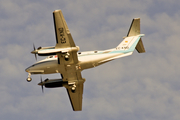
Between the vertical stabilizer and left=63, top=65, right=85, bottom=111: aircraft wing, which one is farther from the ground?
the vertical stabilizer

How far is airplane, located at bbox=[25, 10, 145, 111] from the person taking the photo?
41884 millimetres

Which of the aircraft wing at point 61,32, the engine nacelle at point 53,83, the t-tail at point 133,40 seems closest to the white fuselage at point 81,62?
the t-tail at point 133,40

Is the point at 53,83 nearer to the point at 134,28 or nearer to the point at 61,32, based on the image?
the point at 61,32

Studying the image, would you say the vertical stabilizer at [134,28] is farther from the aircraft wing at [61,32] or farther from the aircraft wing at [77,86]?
the aircraft wing at [61,32]

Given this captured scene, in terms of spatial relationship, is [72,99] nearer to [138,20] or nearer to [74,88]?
[74,88]

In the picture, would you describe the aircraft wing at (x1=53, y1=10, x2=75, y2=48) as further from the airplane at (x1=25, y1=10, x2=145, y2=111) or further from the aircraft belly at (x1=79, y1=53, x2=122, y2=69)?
the aircraft belly at (x1=79, y1=53, x2=122, y2=69)

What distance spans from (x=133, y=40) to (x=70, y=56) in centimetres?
977

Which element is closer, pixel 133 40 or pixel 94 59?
pixel 94 59

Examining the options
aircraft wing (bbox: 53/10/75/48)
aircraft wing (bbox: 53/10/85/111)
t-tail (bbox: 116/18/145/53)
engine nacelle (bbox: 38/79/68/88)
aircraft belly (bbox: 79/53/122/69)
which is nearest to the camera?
aircraft wing (bbox: 53/10/75/48)

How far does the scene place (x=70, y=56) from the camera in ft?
143

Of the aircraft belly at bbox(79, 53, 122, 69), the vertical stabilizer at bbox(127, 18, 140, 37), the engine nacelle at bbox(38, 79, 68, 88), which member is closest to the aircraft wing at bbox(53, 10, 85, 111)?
the engine nacelle at bbox(38, 79, 68, 88)

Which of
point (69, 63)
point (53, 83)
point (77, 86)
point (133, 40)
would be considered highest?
point (133, 40)

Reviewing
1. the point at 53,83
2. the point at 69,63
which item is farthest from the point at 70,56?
the point at 53,83

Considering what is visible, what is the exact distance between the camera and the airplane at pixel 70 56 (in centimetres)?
4188
